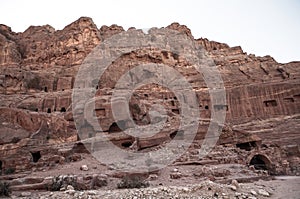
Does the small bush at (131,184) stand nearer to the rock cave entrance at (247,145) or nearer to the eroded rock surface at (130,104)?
the eroded rock surface at (130,104)

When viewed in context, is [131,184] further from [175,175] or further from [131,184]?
[175,175]

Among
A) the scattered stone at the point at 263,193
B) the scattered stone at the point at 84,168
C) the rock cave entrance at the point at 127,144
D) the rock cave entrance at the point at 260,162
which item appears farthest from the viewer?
the rock cave entrance at the point at 127,144

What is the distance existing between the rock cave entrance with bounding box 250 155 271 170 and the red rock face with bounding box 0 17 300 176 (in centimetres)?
47

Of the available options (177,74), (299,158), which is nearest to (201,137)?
(299,158)

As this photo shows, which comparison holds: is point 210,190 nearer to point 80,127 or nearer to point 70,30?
point 80,127

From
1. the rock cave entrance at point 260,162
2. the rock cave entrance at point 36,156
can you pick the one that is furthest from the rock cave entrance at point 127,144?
the rock cave entrance at point 260,162

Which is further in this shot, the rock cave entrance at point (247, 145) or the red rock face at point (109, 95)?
the rock cave entrance at point (247, 145)

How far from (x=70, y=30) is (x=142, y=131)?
1972 inches

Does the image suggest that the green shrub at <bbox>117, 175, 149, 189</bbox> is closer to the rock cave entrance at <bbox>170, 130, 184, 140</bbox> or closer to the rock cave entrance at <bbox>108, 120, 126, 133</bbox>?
the rock cave entrance at <bbox>170, 130, 184, 140</bbox>

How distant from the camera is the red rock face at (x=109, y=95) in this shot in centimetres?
1992

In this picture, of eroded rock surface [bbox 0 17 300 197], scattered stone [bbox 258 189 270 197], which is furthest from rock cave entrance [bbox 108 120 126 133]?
scattered stone [bbox 258 189 270 197]

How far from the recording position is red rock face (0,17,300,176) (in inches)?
784

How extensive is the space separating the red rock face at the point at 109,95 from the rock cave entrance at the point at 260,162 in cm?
47

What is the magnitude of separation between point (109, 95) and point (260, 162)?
1511 centimetres
